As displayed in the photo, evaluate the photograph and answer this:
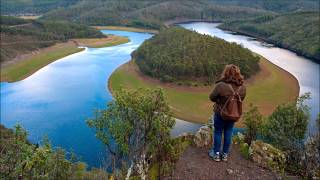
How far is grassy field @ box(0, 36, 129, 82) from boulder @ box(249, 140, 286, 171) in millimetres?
79369

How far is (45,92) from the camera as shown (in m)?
79.9

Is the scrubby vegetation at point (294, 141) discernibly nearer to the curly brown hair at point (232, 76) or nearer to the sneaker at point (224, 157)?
the sneaker at point (224, 157)

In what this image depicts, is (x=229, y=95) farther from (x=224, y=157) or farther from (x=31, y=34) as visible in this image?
(x=31, y=34)

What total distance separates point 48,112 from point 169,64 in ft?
102

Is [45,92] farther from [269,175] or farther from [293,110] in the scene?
[269,175]

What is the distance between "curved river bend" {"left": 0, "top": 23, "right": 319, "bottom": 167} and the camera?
55.5m

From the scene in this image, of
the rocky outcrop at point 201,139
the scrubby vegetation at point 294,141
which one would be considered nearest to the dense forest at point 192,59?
the scrubby vegetation at point 294,141

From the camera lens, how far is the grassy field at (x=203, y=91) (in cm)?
6944

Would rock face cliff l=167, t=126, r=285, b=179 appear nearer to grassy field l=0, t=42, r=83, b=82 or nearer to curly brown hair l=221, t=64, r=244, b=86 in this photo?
curly brown hair l=221, t=64, r=244, b=86

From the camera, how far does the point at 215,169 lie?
61.3 feet

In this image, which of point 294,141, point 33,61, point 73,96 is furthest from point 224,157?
point 33,61

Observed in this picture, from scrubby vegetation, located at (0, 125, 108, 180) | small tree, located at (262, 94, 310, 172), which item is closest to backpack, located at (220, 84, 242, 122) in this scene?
scrubby vegetation, located at (0, 125, 108, 180)

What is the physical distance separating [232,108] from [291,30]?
145 meters

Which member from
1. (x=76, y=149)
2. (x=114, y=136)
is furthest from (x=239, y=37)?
(x=114, y=136)
